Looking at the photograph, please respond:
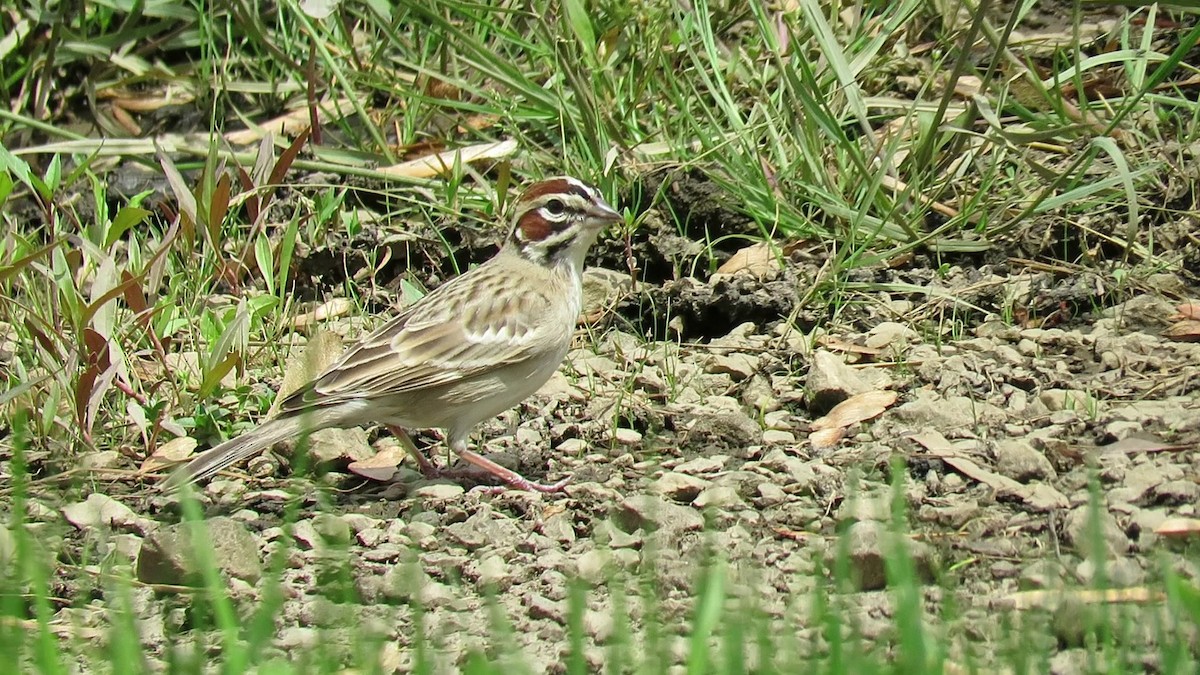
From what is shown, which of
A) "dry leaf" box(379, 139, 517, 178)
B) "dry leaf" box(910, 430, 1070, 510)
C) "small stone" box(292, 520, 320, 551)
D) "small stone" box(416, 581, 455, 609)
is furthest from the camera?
"dry leaf" box(379, 139, 517, 178)

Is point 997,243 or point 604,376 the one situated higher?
point 997,243

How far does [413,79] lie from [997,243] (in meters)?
3.07

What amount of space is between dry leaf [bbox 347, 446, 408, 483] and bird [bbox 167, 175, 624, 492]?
0.12 metres

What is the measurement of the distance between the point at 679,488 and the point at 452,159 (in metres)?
2.92

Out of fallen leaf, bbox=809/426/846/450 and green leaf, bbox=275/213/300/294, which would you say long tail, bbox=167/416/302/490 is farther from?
fallen leaf, bbox=809/426/846/450

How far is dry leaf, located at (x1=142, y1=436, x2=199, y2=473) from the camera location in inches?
223

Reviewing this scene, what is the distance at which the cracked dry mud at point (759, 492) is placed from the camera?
4.12m

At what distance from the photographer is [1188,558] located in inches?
153

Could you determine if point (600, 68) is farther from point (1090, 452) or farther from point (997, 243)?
point (1090, 452)

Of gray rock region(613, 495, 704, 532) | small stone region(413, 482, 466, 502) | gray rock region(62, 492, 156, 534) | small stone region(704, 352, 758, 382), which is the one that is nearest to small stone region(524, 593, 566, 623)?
gray rock region(613, 495, 704, 532)

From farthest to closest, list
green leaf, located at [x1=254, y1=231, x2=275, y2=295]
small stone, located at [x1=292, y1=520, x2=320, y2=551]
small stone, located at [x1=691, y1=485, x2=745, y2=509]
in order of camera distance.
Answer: green leaf, located at [x1=254, y1=231, x2=275, y2=295]
small stone, located at [x1=292, y1=520, x2=320, y2=551]
small stone, located at [x1=691, y1=485, x2=745, y2=509]

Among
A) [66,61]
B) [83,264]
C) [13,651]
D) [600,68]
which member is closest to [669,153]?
[600,68]

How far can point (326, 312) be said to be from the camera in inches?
271

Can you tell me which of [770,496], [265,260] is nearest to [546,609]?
[770,496]
